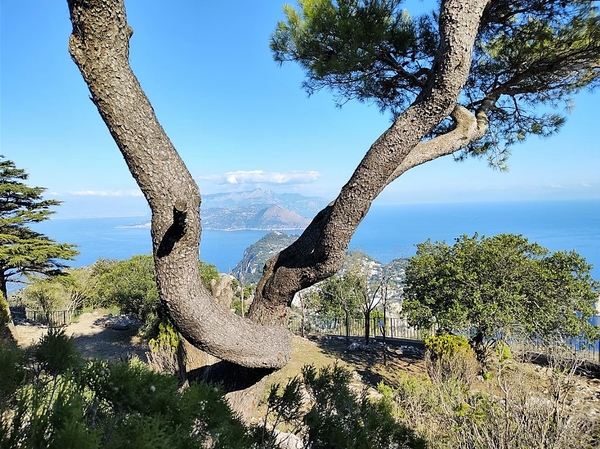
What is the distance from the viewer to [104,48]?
121cm

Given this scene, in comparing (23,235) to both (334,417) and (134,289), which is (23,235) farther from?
(334,417)

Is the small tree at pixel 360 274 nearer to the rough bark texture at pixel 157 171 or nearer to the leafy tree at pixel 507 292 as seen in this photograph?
the leafy tree at pixel 507 292

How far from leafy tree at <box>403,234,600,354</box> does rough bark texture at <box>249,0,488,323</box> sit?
5.22m

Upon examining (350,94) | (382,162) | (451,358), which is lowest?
(451,358)

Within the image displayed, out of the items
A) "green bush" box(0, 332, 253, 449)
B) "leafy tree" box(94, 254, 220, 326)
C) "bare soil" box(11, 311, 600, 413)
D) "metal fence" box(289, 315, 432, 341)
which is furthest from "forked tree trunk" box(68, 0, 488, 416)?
"metal fence" box(289, 315, 432, 341)

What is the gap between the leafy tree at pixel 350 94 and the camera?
1.31 m

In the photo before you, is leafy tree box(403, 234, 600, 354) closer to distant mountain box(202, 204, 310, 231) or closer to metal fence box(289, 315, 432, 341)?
metal fence box(289, 315, 432, 341)

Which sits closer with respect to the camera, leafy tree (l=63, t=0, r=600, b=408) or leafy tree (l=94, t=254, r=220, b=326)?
leafy tree (l=63, t=0, r=600, b=408)

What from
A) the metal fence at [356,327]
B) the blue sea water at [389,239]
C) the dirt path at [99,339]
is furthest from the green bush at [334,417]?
the dirt path at [99,339]

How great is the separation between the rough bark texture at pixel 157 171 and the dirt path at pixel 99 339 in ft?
23.7

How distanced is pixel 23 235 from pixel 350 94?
9.63m

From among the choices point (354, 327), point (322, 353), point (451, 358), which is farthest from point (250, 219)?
point (451, 358)

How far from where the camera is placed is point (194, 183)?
4.83 feet

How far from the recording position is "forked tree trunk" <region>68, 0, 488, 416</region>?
1.23m
